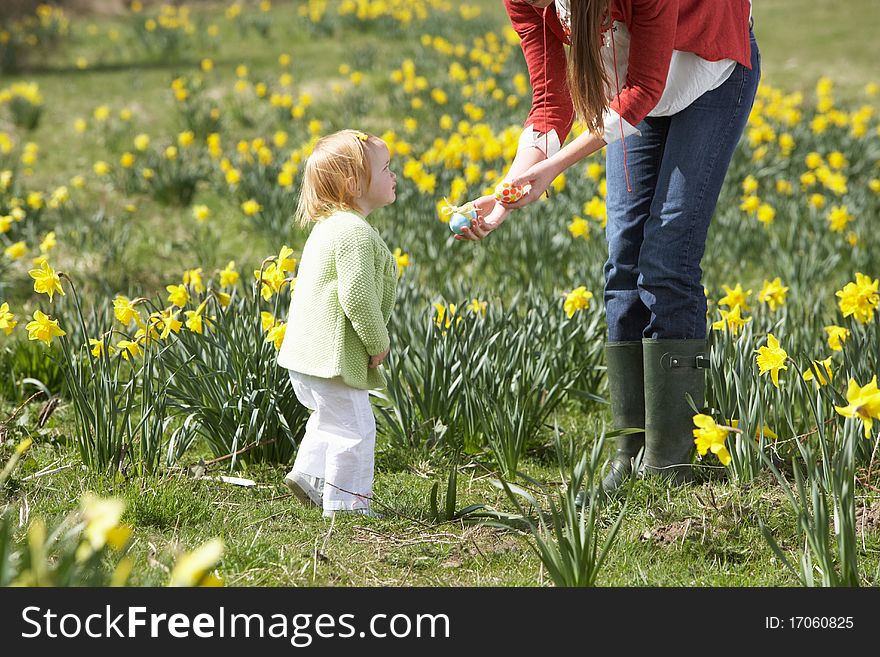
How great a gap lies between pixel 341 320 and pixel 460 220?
0.40 metres

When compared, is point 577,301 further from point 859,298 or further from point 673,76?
point 673,76

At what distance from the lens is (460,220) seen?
2.40 meters

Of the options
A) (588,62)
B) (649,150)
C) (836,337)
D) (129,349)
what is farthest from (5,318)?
(836,337)

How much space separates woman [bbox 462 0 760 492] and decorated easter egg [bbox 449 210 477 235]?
0.02 m

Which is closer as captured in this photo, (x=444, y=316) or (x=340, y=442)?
(x=340, y=442)

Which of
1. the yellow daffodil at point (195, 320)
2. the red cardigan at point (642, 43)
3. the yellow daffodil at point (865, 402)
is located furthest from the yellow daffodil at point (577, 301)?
the yellow daffodil at point (865, 402)

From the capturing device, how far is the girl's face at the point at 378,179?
250 centimetres

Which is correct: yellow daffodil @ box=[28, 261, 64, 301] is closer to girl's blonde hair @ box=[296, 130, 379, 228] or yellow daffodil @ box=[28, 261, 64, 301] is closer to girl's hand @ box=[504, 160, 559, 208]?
girl's blonde hair @ box=[296, 130, 379, 228]

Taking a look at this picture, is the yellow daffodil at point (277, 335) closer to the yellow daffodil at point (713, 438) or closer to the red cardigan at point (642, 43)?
the red cardigan at point (642, 43)

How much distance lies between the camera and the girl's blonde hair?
246 centimetres

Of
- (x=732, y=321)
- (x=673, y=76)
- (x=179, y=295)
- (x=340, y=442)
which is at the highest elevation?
(x=673, y=76)

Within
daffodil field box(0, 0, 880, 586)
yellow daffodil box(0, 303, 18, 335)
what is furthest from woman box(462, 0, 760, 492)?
yellow daffodil box(0, 303, 18, 335)

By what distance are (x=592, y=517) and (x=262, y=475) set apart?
4.04ft
